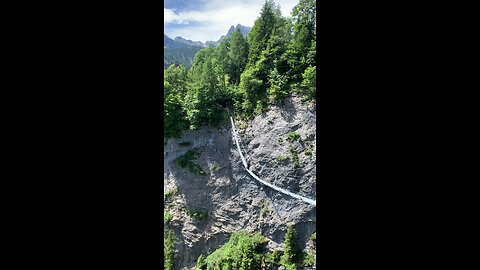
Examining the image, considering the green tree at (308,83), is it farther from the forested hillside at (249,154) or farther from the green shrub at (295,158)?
the green shrub at (295,158)

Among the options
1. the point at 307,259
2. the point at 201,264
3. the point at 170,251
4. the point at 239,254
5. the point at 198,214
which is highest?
the point at 198,214

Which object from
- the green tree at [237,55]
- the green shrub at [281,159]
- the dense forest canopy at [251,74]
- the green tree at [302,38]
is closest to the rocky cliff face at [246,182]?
the green shrub at [281,159]

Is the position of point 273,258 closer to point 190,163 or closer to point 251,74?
point 190,163

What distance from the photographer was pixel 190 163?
602 inches

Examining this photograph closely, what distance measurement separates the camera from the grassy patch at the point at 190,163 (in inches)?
597

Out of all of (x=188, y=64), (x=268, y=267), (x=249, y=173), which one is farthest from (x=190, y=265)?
(x=188, y=64)

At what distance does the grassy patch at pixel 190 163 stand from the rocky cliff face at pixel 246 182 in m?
0.15

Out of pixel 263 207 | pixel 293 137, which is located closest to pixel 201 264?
pixel 263 207

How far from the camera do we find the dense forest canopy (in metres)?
14.7

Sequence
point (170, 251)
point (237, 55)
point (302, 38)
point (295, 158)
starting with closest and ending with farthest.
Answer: point (295, 158) → point (170, 251) → point (302, 38) → point (237, 55)

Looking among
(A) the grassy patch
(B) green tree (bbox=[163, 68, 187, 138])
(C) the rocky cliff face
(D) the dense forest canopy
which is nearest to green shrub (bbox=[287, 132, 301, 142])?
(C) the rocky cliff face

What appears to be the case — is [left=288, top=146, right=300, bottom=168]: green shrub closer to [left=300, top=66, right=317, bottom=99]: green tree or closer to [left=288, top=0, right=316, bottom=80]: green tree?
[left=300, top=66, right=317, bottom=99]: green tree

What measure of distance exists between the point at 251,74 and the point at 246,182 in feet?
14.6
